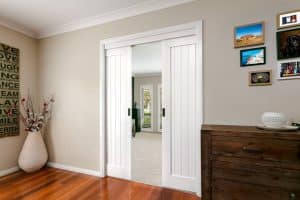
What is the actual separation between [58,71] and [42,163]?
65.0 inches

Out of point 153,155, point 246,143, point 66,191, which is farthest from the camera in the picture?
point 153,155

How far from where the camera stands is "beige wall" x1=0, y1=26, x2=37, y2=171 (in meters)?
2.83

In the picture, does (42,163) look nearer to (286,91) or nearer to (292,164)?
(292,164)

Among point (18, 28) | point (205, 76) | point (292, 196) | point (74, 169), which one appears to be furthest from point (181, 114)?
point (18, 28)

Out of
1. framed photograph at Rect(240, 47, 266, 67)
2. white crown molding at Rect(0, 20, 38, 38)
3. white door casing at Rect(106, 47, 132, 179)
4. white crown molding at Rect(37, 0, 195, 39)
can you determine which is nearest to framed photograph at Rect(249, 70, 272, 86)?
framed photograph at Rect(240, 47, 266, 67)

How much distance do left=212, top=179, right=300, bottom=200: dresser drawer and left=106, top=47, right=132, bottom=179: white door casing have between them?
1.43 metres

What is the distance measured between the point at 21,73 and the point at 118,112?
198 cm

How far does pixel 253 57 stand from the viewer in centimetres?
187

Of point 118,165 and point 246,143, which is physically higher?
point 246,143

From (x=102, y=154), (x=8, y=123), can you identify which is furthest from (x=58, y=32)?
(x=102, y=154)

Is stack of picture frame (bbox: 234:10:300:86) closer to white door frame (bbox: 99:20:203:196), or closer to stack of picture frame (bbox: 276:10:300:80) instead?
stack of picture frame (bbox: 276:10:300:80)

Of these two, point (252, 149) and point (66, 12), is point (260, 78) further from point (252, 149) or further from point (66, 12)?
point (66, 12)

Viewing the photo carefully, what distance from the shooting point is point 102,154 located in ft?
8.96

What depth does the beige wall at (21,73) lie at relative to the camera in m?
2.83
